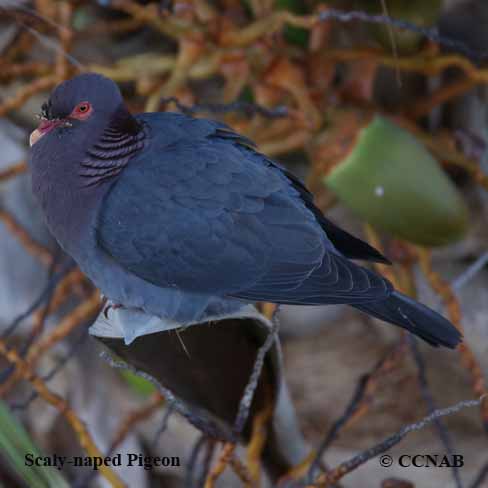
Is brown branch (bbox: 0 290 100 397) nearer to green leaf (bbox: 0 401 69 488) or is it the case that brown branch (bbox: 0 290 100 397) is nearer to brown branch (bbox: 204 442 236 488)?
brown branch (bbox: 204 442 236 488)

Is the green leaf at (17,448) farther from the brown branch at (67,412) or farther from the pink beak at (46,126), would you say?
the pink beak at (46,126)

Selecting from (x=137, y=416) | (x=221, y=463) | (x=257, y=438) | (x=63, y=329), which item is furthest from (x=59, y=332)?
(x=221, y=463)

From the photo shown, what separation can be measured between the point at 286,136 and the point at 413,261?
32 centimetres

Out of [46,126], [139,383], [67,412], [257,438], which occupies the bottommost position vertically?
[139,383]

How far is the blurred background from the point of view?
121 cm

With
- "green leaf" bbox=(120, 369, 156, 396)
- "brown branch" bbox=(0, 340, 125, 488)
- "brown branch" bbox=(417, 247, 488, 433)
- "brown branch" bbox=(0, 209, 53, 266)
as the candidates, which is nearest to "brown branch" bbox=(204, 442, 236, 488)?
"brown branch" bbox=(0, 340, 125, 488)

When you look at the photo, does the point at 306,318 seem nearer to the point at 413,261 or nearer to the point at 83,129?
the point at 413,261

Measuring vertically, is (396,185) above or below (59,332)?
above

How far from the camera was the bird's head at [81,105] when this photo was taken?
3.03 feet

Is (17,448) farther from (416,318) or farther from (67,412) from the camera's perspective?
(416,318)

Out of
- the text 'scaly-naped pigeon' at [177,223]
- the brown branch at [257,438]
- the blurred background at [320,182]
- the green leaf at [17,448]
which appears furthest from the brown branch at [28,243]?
the green leaf at [17,448]

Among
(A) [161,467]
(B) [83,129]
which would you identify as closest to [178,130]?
(B) [83,129]

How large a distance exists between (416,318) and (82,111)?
49cm

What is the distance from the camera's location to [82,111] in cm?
94
